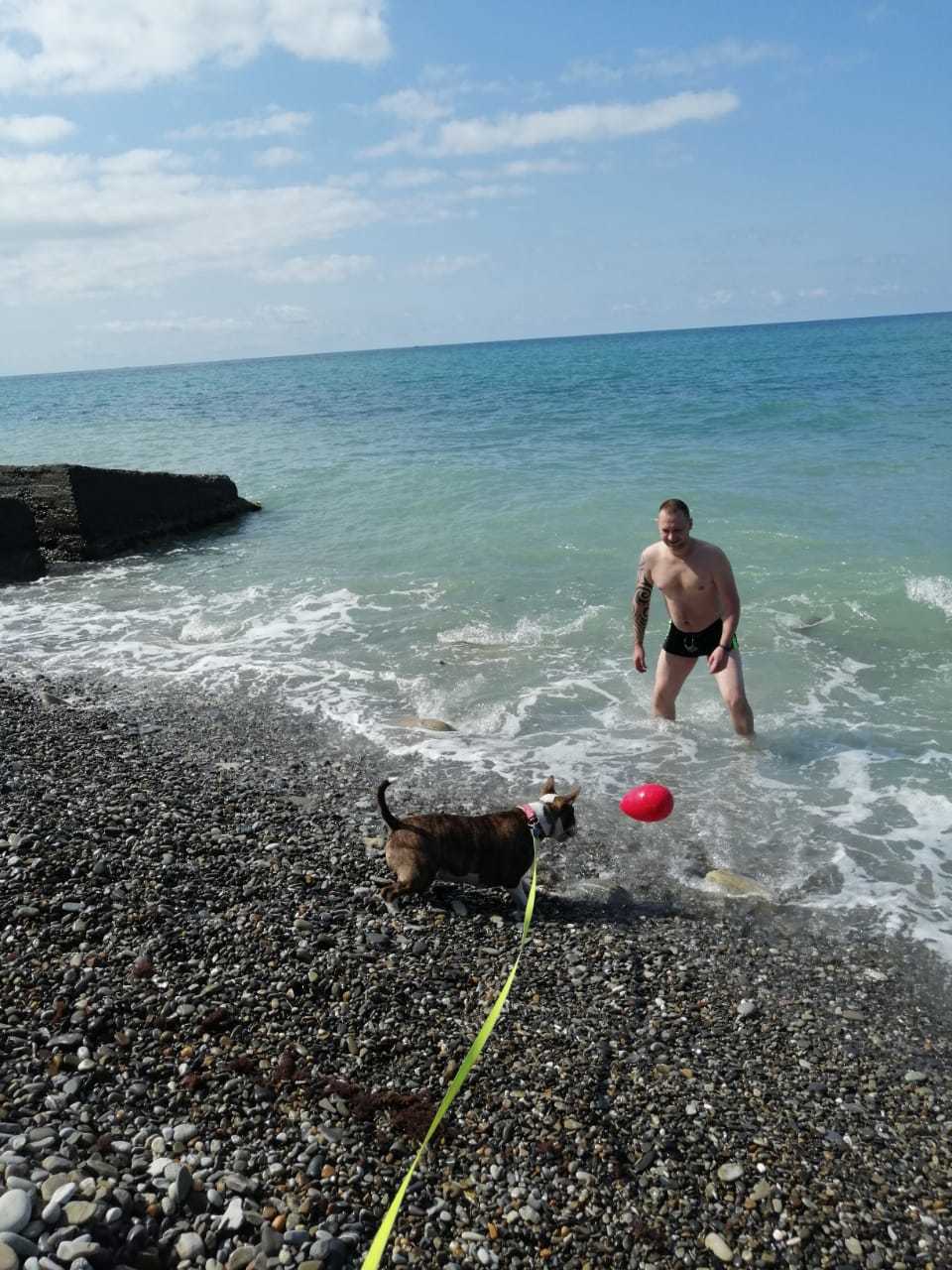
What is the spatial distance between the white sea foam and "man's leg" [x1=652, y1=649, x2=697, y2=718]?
4.44 metres

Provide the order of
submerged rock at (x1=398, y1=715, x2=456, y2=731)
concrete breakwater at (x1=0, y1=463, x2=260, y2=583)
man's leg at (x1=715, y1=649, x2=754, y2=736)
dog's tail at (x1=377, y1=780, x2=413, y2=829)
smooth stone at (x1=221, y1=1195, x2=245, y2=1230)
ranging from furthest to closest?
concrete breakwater at (x1=0, y1=463, x2=260, y2=583), submerged rock at (x1=398, y1=715, x2=456, y2=731), man's leg at (x1=715, y1=649, x2=754, y2=736), dog's tail at (x1=377, y1=780, x2=413, y2=829), smooth stone at (x1=221, y1=1195, x2=245, y2=1230)

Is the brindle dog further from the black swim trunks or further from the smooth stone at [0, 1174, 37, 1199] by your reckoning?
the black swim trunks

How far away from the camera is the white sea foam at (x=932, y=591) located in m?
10.6

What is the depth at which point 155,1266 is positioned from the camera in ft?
9.03

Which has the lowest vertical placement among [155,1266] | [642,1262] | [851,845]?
[851,845]

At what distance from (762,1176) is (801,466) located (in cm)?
1807

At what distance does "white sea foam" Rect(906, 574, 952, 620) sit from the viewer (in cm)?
1062

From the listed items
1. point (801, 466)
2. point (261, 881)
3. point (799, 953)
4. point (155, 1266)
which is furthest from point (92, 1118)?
point (801, 466)

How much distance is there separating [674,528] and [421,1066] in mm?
4590

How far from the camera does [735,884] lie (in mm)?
5586

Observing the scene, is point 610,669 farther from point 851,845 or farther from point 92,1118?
point 92,1118

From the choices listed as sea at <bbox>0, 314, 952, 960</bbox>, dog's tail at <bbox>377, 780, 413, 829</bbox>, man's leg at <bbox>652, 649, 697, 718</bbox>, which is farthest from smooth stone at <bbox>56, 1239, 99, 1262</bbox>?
man's leg at <bbox>652, 649, 697, 718</bbox>

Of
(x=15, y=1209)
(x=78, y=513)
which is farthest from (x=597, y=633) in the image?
(x=78, y=513)

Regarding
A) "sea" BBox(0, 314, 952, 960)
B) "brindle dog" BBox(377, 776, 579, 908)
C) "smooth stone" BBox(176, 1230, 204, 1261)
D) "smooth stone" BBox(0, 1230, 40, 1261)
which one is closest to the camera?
"smooth stone" BBox(0, 1230, 40, 1261)
